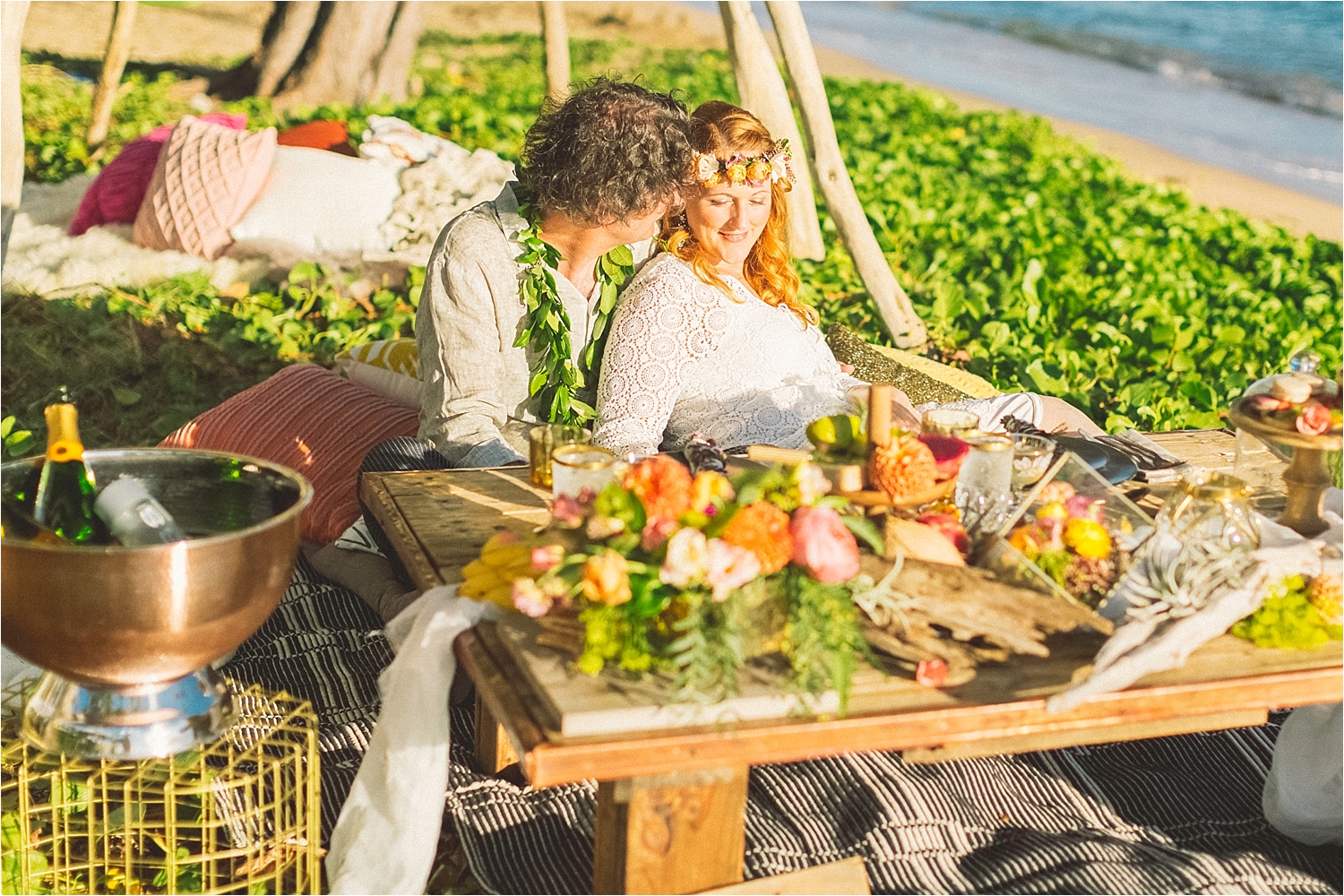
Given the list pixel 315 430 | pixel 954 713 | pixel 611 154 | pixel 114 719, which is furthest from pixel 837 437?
pixel 315 430

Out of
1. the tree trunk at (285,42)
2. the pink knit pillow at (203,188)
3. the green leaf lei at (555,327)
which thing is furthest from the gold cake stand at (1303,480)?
the tree trunk at (285,42)

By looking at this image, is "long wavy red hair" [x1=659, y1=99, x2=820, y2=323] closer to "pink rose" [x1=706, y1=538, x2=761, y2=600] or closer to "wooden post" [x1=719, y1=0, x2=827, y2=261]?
"pink rose" [x1=706, y1=538, x2=761, y2=600]

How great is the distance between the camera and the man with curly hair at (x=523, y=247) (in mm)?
2834

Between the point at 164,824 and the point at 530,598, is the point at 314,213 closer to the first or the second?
the point at 164,824

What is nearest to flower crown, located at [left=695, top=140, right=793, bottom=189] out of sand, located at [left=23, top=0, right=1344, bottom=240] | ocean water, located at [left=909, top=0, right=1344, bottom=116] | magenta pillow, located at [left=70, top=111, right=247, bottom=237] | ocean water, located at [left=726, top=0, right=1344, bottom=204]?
magenta pillow, located at [left=70, top=111, right=247, bottom=237]

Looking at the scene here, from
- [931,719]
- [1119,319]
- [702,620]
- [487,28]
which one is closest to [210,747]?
[702,620]

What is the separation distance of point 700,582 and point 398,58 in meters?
9.48

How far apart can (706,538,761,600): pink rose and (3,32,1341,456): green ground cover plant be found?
1.70 meters

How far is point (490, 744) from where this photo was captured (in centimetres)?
260

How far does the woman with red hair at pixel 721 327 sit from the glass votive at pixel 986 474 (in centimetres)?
76

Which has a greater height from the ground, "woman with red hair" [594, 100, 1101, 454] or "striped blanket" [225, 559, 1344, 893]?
"woman with red hair" [594, 100, 1101, 454]

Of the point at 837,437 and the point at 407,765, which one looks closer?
A: the point at 407,765

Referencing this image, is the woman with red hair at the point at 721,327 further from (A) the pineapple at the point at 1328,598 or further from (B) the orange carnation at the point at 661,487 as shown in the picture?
(A) the pineapple at the point at 1328,598

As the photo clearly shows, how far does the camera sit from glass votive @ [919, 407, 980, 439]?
92.1 inches
